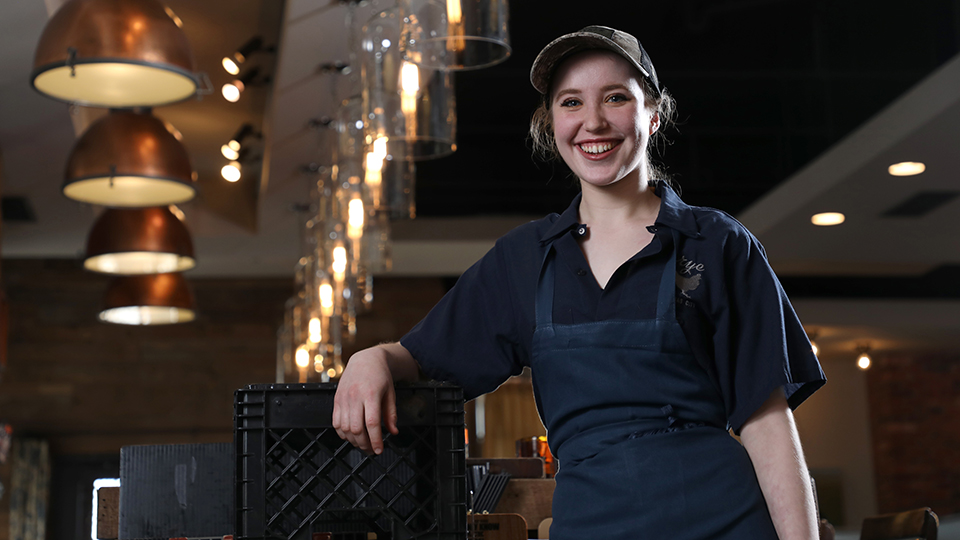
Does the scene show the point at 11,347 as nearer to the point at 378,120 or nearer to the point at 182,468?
the point at 378,120

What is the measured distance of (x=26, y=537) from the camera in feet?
31.9

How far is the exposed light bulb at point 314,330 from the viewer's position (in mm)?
6320

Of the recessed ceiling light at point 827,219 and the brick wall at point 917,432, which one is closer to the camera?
the recessed ceiling light at point 827,219

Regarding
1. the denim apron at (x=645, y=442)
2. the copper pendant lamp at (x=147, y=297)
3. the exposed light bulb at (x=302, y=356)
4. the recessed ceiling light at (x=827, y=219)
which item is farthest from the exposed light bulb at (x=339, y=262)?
the denim apron at (x=645, y=442)

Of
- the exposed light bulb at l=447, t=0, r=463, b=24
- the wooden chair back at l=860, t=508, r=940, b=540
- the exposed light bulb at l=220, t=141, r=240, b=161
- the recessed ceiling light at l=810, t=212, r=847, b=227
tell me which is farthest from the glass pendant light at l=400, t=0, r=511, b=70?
the recessed ceiling light at l=810, t=212, r=847, b=227

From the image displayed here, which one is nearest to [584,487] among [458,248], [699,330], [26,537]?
[699,330]

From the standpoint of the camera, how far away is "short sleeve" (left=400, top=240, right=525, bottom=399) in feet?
4.79

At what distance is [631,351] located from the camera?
4.21 feet

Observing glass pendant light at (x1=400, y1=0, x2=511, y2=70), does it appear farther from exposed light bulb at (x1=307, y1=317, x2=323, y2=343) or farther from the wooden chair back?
exposed light bulb at (x1=307, y1=317, x2=323, y2=343)

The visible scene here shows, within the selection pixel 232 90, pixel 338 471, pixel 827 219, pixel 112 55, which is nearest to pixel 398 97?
pixel 112 55

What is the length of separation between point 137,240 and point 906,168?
468 centimetres

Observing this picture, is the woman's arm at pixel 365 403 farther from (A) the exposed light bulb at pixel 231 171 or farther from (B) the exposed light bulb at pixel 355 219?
(A) the exposed light bulb at pixel 231 171

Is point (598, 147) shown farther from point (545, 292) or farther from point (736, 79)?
point (736, 79)

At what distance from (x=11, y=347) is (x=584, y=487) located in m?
10.3
